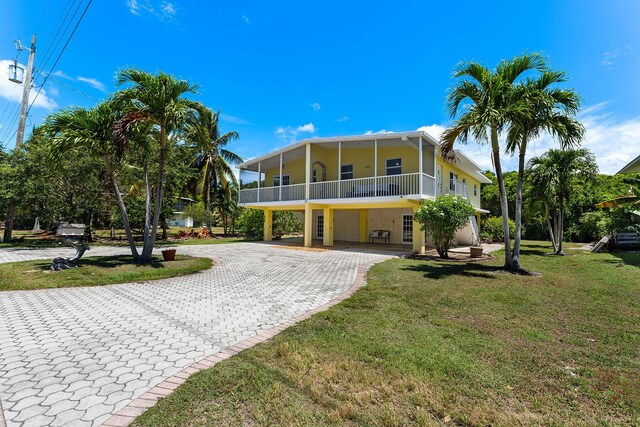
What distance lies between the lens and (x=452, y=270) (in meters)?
9.87

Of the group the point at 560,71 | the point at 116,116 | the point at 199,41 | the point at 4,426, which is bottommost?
the point at 4,426

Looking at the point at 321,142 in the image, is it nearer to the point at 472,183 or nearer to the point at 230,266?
the point at 230,266

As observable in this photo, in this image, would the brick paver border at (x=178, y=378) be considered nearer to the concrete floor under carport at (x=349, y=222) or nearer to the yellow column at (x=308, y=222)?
the yellow column at (x=308, y=222)

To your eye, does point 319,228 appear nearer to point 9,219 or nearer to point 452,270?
point 452,270

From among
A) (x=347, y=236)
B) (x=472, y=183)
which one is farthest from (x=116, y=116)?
(x=472, y=183)

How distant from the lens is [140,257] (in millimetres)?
10969

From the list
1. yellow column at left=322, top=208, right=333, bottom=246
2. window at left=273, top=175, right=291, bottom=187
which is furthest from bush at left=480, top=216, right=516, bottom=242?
window at left=273, top=175, right=291, bottom=187

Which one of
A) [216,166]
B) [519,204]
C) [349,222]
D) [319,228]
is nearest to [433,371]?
[519,204]

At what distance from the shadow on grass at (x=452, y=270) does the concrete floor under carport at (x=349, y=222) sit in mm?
7066

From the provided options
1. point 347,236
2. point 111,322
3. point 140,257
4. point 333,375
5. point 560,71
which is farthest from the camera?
point 347,236

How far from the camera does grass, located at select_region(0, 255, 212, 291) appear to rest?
7574 mm

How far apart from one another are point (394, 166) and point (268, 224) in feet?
32.7

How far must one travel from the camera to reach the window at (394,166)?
1755cm

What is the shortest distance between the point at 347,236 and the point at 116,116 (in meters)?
15.8
